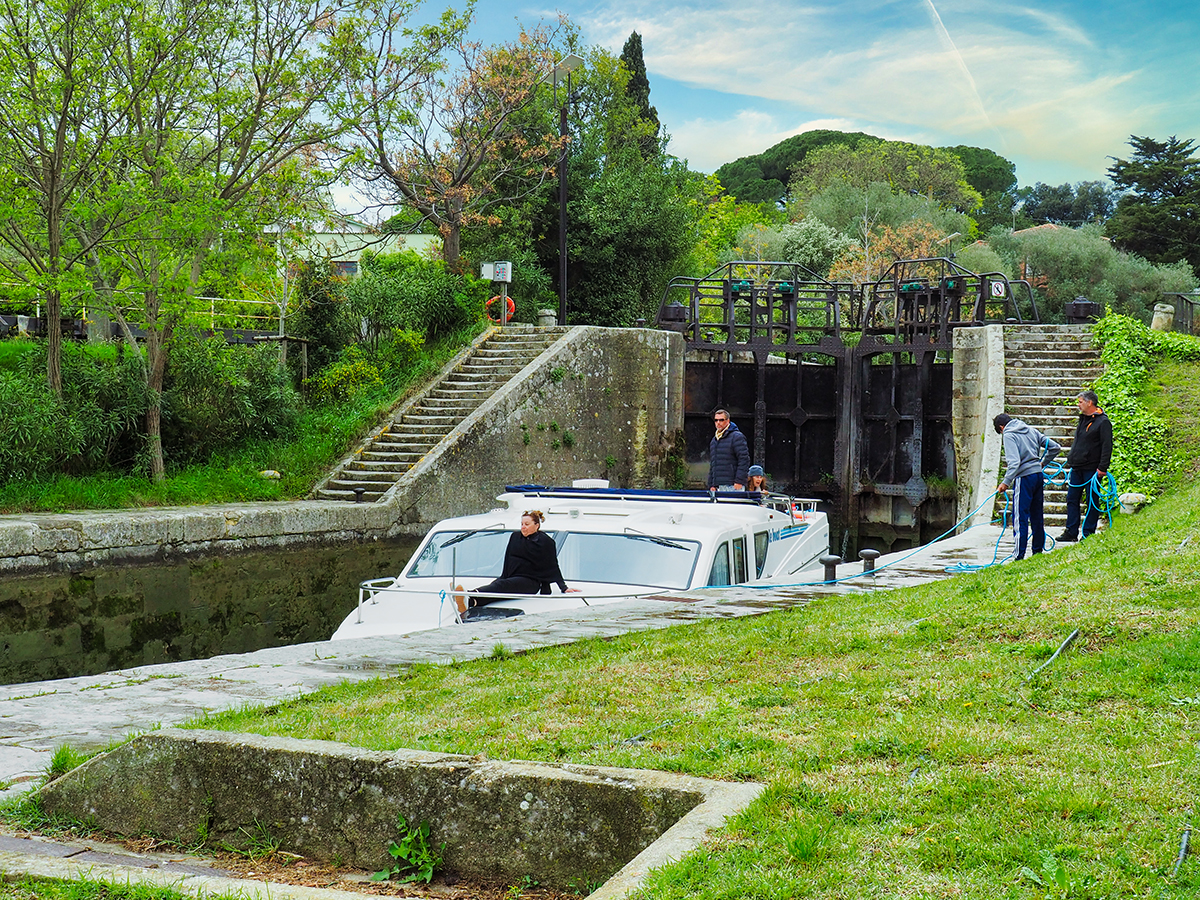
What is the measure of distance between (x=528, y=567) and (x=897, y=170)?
48.4m

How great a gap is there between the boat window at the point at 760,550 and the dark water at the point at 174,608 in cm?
615

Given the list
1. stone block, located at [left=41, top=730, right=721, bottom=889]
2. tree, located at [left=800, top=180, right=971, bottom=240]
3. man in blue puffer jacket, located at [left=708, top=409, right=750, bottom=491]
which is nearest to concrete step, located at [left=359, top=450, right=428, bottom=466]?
man in blue puffer jacket, located at [left=708, top=409, right=750, bottom=491]

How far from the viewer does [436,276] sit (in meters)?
21.2

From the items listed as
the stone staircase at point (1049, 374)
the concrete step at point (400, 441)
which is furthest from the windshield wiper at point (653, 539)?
the concrete step at point (400, 441)

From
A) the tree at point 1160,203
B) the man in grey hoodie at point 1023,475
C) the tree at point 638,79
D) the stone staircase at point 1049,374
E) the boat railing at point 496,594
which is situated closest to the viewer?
the boat railing at point 496,594

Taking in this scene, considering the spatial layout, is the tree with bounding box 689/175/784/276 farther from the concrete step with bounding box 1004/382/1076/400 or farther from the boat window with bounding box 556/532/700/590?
the boat window with bounding box 556/532/700/590

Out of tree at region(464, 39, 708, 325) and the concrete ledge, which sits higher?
tree at region(464, 39, 708, 325)

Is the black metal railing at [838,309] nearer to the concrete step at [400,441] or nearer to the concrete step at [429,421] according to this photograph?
the concrete step at [429,421]

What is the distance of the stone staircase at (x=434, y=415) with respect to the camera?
16531 millimetres

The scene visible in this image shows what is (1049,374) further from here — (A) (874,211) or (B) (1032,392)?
(A) (874,211)

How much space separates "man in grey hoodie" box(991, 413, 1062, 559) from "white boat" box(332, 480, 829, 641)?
7.79 feet

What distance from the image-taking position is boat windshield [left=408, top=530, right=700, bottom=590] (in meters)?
9.37

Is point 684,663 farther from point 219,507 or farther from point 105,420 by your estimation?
point 105,420

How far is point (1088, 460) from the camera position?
11.1m
